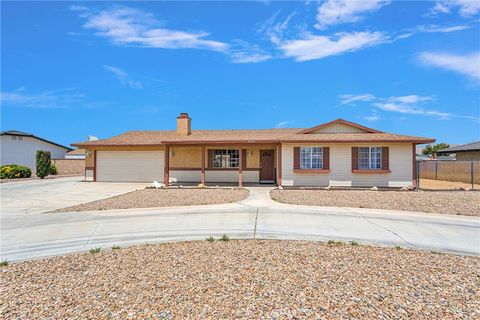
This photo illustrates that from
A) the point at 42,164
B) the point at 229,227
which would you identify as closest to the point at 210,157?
the point at 229,227

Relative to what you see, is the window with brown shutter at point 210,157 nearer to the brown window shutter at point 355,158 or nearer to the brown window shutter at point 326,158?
the brown window shutter at point 326,158

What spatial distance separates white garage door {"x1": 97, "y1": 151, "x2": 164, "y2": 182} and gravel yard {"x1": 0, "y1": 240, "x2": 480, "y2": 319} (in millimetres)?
14620

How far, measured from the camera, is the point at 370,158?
15.3 meters

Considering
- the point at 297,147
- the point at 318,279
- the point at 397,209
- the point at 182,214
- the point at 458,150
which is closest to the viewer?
the point at 318,279

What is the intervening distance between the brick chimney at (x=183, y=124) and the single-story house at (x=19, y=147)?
21.6 m

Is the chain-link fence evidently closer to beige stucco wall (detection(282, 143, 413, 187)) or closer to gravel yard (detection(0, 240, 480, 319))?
beige stucco wall (detection(282, 143, 413, 187))

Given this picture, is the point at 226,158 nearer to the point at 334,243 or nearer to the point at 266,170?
the point at 266,170

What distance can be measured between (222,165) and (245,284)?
14.8 metres

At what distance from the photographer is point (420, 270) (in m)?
4.36

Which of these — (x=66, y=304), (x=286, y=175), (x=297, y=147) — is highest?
(x=297, y=147)

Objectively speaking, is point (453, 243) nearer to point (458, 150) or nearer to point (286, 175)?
point (286, 175)

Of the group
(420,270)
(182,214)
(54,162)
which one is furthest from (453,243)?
(54,162)

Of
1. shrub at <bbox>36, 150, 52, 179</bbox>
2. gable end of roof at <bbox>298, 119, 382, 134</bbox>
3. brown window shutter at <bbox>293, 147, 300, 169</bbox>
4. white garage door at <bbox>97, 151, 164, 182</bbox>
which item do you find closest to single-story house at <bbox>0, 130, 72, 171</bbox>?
shrub at <bbox>36, 150, 52, 179</bbox>

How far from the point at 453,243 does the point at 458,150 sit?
2340 centimetres
